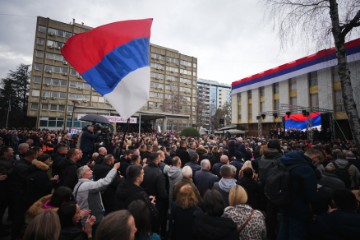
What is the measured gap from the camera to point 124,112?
4449 millimetres

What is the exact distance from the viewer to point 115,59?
487 cm

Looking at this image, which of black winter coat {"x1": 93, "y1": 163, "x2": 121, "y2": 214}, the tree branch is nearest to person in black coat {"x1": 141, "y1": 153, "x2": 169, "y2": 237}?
black winter coat {"x1": 93, "y1": 163, "x2": 121, "y2": 214}

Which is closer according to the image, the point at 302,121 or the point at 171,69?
the point at 302,121

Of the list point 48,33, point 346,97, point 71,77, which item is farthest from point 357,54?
point 48,33

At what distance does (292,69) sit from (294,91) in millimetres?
3472

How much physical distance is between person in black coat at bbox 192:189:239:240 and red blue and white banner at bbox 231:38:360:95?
21.0 metres

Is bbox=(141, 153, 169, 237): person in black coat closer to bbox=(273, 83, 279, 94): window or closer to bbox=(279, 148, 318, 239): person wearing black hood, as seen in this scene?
bbox=(279, 148, 318, 239): person wearing black hood

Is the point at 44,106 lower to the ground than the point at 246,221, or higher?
higher

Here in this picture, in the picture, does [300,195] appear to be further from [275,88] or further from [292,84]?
[275,88]

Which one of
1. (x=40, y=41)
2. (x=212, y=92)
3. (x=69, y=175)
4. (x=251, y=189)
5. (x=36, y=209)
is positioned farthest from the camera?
(x=212, y=92)

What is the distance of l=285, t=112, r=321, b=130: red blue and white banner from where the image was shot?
1863cm

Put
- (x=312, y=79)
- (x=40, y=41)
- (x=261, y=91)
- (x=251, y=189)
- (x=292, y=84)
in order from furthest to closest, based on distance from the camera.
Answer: (x=40, y=41) → (x=261, y=91) → (x=292, y=84) → (x=312, y=79) → (x=251, y=189)

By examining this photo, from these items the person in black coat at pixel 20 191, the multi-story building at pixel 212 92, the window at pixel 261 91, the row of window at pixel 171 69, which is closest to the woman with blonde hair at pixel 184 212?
the person in black coat at pixel 20 191

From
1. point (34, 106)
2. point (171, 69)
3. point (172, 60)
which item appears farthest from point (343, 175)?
point (172, 60)
